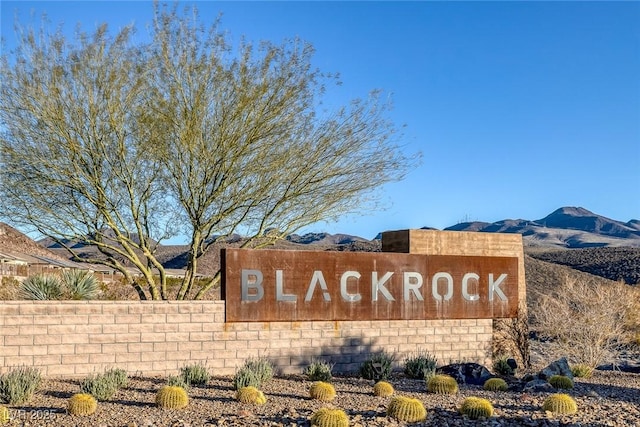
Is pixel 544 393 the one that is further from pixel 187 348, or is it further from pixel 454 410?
pixel 187 348

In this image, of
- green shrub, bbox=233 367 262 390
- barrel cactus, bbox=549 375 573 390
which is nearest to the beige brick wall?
green shrub, bbox=233 367 262 390

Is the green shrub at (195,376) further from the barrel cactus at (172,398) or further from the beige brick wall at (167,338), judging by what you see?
the barrel cactus at (172,398)

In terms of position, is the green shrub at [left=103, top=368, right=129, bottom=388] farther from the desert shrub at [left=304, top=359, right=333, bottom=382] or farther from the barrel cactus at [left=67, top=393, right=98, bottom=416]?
the desert shrub at [left=304, top=359, right=333, bottom=382]

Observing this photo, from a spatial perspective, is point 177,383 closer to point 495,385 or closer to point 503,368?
point 495,385

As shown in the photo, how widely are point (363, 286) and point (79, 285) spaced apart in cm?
810

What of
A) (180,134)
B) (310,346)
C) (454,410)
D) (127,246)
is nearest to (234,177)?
(180,134)

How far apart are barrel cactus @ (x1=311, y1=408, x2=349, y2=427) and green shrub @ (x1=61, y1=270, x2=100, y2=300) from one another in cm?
1065

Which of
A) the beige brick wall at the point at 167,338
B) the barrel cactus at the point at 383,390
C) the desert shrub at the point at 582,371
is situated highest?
the beige brick wall at the point at 167,338

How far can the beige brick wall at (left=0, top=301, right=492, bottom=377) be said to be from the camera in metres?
12.7

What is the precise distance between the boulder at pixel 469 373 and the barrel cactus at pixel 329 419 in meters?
5.63

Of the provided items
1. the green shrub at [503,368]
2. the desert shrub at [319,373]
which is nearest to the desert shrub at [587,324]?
the green shrub at [503,368]

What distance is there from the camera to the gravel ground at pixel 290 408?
30.6 feet

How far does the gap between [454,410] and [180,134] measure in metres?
9.37

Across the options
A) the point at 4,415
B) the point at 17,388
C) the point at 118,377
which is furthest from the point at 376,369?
the point at 4,415
